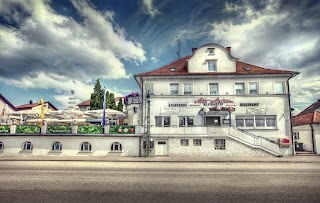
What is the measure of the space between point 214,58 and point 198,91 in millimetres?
4924

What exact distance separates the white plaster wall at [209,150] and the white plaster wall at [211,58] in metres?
9.28

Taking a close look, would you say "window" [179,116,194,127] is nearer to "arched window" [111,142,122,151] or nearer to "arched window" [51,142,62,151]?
"arched window" [111,142,122,151]

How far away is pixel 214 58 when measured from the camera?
2653cm

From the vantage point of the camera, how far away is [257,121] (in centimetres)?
2478

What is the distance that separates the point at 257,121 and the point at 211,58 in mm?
9661

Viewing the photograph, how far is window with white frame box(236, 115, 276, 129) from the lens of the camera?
24609 millimetres

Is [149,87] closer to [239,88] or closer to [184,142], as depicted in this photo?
[184,142]

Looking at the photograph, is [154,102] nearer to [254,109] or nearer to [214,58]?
[214,58]

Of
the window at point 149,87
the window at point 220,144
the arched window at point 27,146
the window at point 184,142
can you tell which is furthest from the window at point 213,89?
the arched window at point 27,146

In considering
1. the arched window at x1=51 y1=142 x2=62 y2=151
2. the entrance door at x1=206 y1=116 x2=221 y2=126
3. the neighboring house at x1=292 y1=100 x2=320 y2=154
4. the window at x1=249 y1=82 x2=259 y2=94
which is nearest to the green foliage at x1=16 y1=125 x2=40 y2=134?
the arched window at x1=51 y1=142 x2=62 y2=151

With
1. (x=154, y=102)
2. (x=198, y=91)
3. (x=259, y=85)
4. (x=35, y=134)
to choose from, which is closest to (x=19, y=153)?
(x=35, y=134)

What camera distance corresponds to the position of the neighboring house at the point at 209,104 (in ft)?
75.3

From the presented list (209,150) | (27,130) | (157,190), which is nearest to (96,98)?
(27,130)

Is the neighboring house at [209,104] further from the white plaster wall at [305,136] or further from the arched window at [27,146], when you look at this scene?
the arched window at [27,146]
